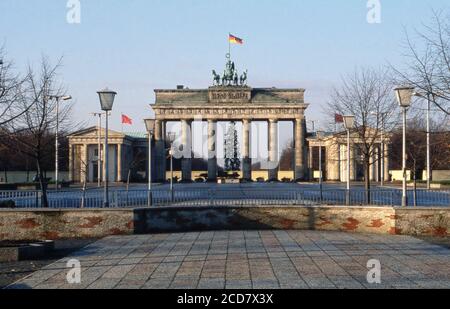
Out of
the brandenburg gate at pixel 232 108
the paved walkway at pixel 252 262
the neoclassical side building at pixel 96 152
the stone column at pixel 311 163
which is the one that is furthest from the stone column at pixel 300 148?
the paved walkway at pixel 252 262

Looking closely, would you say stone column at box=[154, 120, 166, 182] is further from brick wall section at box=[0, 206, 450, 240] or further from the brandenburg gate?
brick wall section at box=[0, 206, 450, 240]

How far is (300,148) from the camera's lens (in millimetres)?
109125

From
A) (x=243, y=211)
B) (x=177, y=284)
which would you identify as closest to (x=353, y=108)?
(x=243, y=211)

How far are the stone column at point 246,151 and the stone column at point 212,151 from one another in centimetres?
499

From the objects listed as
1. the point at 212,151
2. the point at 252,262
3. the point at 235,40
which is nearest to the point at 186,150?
the point at 212,151

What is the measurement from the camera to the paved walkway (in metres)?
11.3

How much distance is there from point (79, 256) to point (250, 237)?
225 inches

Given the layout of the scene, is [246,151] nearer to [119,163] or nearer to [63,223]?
[119,163]

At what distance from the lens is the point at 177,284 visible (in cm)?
1121

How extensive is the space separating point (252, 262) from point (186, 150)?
314 ft

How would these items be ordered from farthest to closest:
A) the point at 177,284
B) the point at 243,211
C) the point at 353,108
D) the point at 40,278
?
the point at 353,108 → the point at 243,211 → the point at 40,278 → the point at 177,284

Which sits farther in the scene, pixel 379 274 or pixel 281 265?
pixel 281 265
